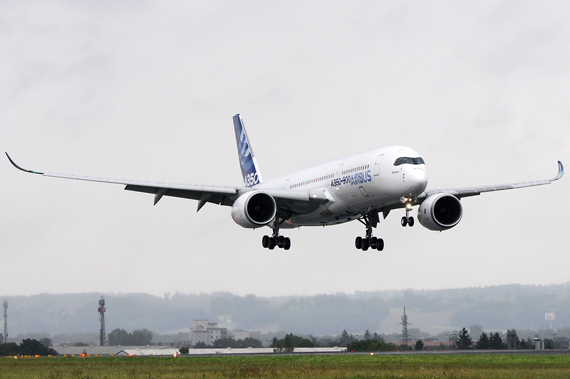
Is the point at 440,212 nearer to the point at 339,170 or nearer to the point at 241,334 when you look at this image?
the point at 339,170

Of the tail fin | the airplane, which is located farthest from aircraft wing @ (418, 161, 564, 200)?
the tail fin

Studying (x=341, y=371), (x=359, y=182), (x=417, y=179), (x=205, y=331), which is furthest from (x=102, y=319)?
(x=341, y=371)

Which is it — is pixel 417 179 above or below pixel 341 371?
above

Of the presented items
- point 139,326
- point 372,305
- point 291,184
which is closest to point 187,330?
point 139,326

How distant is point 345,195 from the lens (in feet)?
161

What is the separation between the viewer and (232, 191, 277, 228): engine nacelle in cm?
4978

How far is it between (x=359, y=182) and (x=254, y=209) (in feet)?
24.7

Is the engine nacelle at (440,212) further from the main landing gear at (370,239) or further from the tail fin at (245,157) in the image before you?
the tail fin at (245,157)

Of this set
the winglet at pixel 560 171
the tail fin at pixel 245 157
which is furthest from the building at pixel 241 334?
the winglet at pixel 560 171

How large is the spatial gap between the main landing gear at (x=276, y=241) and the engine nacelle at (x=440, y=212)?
9.72 m

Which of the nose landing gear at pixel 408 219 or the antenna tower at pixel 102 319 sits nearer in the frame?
the nose landing gear at pixel 408 219

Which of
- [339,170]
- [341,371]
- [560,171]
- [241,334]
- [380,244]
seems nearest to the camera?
[341,371]

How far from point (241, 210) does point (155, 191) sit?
25.4 ft

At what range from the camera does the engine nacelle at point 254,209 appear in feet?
163
